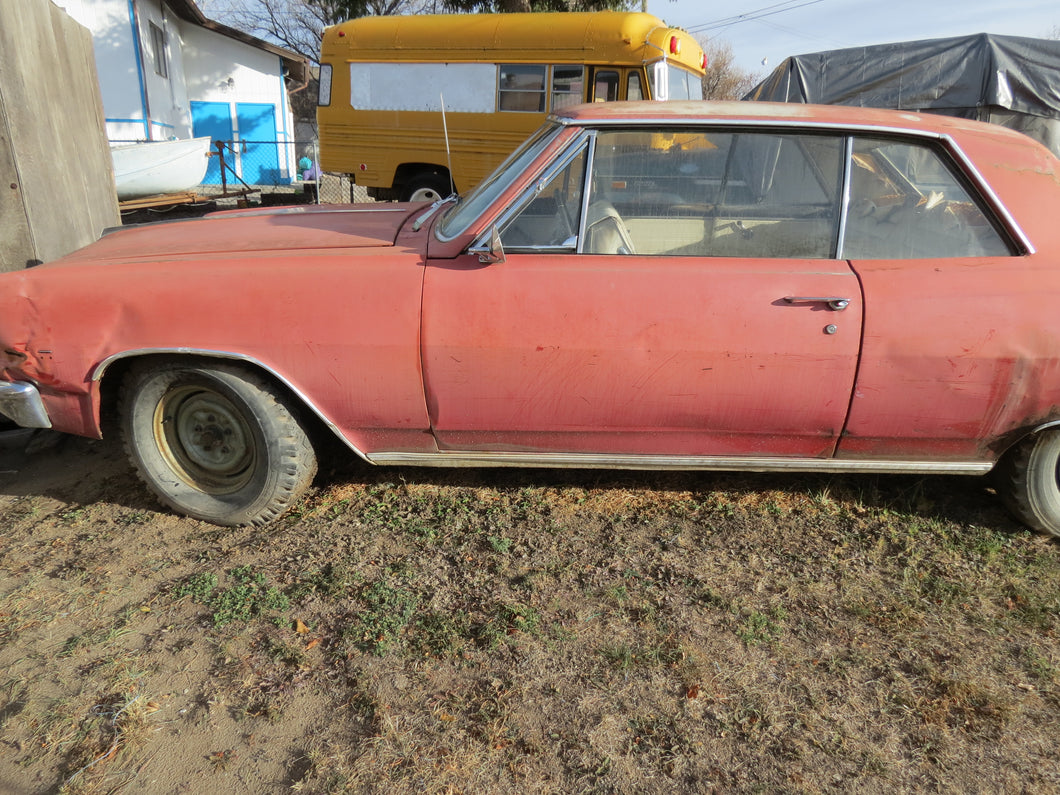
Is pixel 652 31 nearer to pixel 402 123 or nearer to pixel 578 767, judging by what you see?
pixel 402 123

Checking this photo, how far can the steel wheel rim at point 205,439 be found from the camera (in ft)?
9.96

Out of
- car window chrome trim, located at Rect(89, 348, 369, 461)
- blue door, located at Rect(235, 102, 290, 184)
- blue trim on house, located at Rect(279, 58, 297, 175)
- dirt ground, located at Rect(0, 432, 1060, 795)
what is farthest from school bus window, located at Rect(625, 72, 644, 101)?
blue door, located at Rect(235, 102, 290, 184)

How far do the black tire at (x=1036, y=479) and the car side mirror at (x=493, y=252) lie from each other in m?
2.14

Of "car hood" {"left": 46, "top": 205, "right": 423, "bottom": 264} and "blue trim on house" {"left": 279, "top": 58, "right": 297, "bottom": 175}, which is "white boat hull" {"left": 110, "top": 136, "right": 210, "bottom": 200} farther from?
"blue trim on house" {"left": 279, "top": 58, "right": 297, "bottom": 175}

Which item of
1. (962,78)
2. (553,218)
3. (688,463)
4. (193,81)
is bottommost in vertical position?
(688,463)

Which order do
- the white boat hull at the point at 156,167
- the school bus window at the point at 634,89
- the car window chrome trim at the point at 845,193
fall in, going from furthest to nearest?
the white boat hull at the point at 156,167 < the school bus window at the point at 634,89 < the car window chrome trim at the point at 845,193

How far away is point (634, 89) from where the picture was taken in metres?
9.27

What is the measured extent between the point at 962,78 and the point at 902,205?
10.3m

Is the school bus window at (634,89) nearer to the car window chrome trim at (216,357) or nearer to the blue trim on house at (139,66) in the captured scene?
the car window chrome trim at (216,357)

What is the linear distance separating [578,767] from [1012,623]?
5.35ft

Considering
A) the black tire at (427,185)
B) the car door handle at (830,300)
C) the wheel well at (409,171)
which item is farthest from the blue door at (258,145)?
the car door handle at (830,300)

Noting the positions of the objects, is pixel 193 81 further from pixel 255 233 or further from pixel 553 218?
pixel 553 218

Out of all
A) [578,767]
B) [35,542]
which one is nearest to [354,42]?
[35,542]

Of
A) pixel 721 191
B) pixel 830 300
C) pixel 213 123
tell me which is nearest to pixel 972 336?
pixel 830 300
